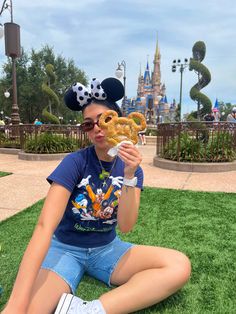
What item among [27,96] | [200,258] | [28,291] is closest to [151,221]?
[200,258]

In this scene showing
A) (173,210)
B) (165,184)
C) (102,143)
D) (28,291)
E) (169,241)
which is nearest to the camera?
(28,291)

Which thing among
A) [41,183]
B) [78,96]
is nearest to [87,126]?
[78,96]

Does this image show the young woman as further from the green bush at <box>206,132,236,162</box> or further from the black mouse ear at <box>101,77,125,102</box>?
the green bush at <box>206,132,236,162</box>

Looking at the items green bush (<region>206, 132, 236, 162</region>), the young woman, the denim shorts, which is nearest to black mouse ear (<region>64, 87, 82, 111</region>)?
the young woman

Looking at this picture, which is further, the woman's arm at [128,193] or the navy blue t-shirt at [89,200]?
the navy blue t-shirt at [89,200]

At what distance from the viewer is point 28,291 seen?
1562mm

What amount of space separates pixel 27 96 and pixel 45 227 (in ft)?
117

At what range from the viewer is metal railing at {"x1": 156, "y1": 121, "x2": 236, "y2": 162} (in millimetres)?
7773

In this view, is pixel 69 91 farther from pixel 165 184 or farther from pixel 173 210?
pixel 165 184

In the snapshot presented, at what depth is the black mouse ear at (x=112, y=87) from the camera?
1991 millimetres

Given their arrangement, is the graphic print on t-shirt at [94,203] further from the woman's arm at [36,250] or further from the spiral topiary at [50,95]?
the spiral topiary at [50,95]

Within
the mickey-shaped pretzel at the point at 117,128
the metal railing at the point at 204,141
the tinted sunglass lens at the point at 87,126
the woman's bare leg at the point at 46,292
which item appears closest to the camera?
the woman's bare leg at the point at 46,292

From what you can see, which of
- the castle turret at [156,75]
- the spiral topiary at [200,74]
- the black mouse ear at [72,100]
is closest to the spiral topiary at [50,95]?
the spiral topiary at [200,74]

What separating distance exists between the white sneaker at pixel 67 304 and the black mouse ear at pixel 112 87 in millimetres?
1229
